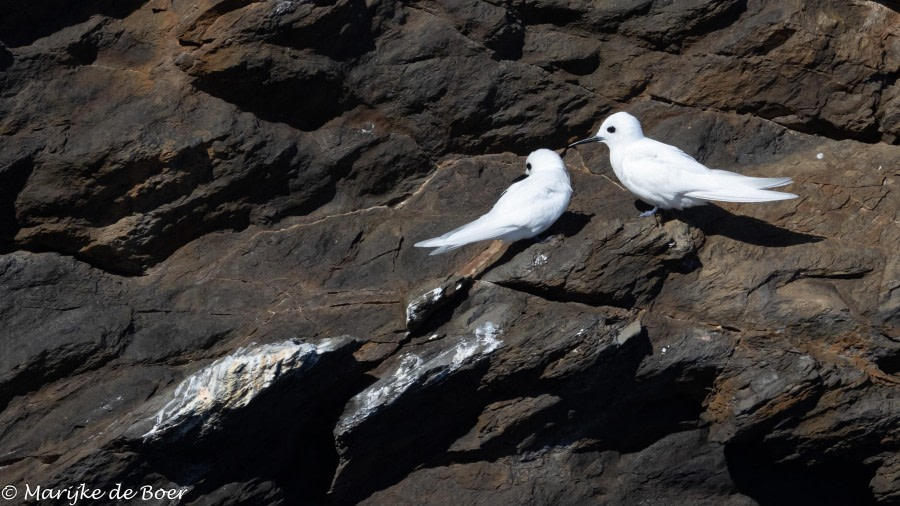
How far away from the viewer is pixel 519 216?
7.13 meters

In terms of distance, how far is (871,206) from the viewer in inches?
307

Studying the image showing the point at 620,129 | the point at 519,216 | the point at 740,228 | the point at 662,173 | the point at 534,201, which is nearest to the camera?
the point at 519,216

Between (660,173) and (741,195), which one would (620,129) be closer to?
(660,173)

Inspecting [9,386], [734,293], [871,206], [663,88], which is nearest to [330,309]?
[9,386]

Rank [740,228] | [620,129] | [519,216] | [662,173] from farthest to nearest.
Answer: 1. [620,129]
2. [740,228]
3. [662,173]
4. [519,216]

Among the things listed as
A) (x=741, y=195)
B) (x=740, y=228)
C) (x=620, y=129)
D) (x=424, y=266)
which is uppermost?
(x=620, y=129)

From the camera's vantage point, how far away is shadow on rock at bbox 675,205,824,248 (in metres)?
7.57

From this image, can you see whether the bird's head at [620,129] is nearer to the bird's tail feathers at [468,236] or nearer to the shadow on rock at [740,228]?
the shadow on rock at [740,228]

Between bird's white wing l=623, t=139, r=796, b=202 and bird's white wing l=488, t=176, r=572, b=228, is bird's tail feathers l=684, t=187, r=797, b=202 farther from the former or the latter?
bird's white wing l=488, t=176, r=572, b=228

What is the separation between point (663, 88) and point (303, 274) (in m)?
3.51

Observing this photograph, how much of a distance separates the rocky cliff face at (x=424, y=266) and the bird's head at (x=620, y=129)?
0.48 meters

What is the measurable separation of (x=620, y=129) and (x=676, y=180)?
834 millimetres

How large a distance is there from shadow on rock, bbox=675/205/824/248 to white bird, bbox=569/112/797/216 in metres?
0.29

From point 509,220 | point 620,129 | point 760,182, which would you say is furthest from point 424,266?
point 760,182
